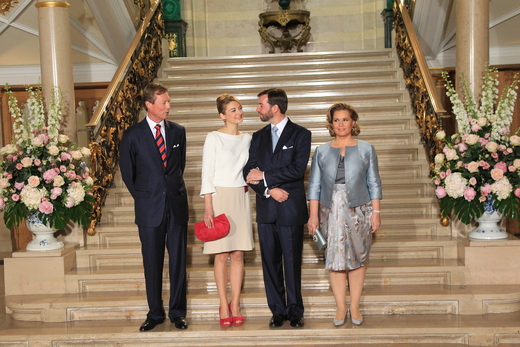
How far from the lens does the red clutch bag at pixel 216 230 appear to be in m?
4.48

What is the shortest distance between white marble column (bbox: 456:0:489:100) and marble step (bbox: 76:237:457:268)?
4.96ft

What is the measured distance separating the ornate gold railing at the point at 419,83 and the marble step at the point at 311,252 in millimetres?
866

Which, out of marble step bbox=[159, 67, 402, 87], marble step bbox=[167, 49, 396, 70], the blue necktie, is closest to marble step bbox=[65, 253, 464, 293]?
the blue necktie

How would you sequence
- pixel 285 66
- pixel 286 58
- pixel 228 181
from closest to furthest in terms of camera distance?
pixel 228 181
pixel 285 66
pixel 286 58

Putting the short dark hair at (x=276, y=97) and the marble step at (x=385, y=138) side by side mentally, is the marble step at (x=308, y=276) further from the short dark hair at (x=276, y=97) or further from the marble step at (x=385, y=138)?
the marble step at (x=385, y=138)

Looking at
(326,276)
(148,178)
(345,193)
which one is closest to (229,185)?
(148,178)

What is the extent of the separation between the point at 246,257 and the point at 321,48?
20.3 ft

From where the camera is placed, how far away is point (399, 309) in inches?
196

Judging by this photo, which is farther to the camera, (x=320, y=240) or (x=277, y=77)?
(x=277, y=77)

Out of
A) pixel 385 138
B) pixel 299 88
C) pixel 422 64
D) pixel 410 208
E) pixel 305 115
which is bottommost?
pixel 410 208

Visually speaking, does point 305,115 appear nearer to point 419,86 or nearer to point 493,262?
point 419,86

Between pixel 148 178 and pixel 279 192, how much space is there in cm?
104

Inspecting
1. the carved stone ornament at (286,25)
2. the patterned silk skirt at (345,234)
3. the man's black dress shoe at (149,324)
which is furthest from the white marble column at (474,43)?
the carved stone ornament at (286,25)

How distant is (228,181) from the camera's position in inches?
182
